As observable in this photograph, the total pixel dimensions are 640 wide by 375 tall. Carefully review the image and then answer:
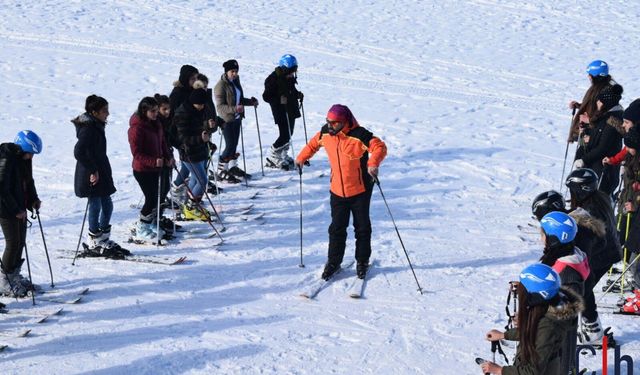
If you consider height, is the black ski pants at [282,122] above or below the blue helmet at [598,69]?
below

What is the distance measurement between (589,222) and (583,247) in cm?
19

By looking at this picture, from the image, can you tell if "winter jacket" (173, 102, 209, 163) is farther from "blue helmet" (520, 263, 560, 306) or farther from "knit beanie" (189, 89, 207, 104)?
"blue helmet" (520, 263, 560, 306)

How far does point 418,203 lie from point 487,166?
6.06 feet

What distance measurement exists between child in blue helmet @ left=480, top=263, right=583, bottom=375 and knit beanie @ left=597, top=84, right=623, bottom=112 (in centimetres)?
469

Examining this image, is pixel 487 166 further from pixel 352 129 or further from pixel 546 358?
pixel 546 358

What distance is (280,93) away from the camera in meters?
12.0

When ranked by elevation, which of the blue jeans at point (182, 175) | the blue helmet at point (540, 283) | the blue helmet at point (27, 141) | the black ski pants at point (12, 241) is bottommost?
the black ski pants at point (12, 241)

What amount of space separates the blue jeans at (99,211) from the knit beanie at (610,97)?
5316 millimetres

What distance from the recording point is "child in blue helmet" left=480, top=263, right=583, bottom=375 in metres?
5.04

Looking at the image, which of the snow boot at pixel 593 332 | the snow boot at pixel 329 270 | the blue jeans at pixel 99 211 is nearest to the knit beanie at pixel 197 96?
the blue jeans at pixel 99 211

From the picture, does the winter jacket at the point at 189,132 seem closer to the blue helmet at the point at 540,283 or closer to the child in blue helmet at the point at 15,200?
the child in blue helmet at the point at 15,200

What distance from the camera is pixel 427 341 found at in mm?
7348

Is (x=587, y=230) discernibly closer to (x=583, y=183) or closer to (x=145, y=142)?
(x=583, y=183)

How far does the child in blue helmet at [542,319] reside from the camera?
198 inches
